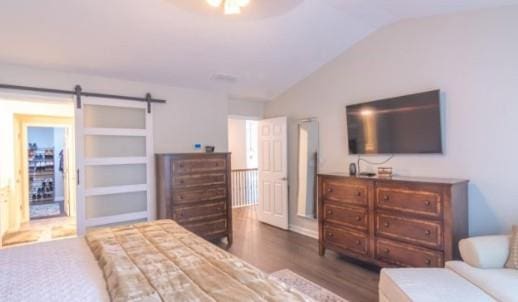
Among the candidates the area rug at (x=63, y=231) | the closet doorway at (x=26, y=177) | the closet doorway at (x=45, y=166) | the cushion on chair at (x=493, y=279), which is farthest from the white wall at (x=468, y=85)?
the closet doorway at (x=45, y=166)

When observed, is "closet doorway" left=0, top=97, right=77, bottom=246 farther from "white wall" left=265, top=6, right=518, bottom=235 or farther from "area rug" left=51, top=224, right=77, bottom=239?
"white wall" left=265, top=6, right=518, bottom=235

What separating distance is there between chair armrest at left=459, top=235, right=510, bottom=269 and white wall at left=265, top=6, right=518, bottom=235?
26.6 inches

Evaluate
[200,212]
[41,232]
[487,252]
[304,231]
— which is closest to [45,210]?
[41,232]

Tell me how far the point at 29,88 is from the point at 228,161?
2.64m

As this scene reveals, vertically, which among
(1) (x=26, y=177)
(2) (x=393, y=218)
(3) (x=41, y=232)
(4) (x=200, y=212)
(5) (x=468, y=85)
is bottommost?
(3) (x=41, y=232)

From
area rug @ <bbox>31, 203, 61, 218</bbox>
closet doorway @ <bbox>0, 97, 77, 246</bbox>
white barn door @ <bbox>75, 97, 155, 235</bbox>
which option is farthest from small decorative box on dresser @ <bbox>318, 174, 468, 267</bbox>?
area rug @ <bbox>31, 203, 61, 218</bbox>

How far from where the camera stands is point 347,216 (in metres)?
3.55

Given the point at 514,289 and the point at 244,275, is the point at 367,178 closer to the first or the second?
the point at 514,289

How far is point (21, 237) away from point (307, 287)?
4739 mm

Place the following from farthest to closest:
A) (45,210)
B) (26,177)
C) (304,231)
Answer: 1. (45,210)
2. (26,177)
3. (304,231)

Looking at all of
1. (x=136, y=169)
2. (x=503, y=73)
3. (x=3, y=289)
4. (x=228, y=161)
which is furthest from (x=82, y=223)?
(x=503, y=73)

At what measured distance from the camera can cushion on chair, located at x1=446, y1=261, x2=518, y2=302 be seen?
180 cm

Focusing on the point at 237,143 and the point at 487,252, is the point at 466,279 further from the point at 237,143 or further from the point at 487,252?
the point at 237,143

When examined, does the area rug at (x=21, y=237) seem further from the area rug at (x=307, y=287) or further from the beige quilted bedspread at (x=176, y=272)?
the area rug at (x=307, y=287)
